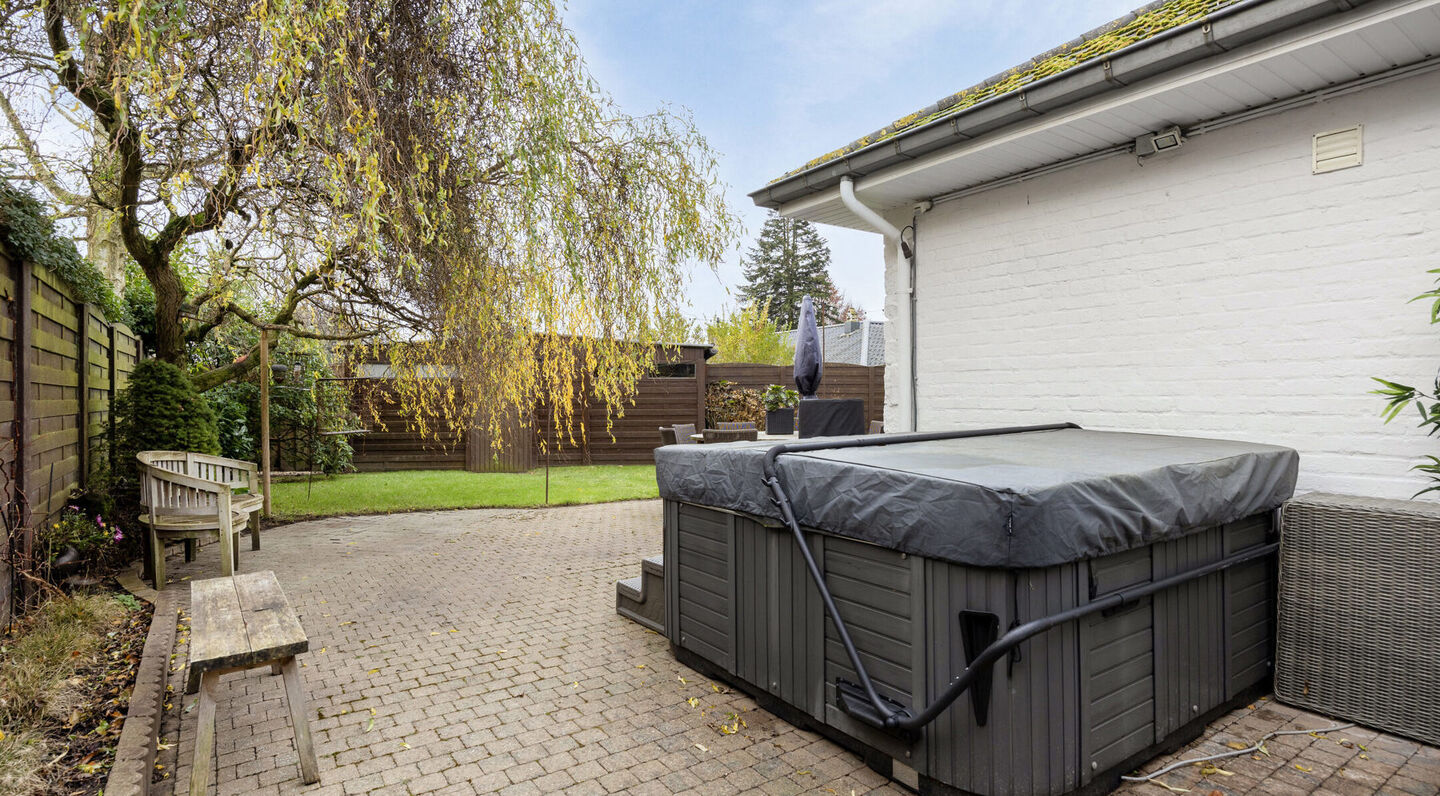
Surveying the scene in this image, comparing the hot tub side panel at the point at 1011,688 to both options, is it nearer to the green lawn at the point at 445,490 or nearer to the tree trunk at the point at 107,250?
the green lawn at the point at 445,490

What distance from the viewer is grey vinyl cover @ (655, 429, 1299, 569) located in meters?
1.99

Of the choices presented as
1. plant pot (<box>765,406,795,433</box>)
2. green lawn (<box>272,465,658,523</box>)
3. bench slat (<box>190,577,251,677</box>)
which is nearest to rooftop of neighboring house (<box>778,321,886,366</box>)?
green lawn (<box>272,465,658,523</box>)

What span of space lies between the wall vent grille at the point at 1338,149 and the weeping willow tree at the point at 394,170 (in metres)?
3.87

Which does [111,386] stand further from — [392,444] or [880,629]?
[880,629]

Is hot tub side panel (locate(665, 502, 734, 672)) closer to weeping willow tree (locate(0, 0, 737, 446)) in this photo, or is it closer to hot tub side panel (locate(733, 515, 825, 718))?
hot tub side panel (locate(733, 515, 825, 718))

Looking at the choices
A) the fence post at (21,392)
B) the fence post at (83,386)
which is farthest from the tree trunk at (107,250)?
the fence post at (21,392)

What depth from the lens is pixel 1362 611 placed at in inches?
108

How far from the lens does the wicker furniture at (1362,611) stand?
2621 millimetres

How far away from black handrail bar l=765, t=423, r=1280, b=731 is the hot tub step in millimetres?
1312

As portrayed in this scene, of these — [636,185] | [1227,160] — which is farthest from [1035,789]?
[636,185]

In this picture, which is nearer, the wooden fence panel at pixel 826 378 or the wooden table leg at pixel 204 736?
the wooden table leg at pixel 204 736

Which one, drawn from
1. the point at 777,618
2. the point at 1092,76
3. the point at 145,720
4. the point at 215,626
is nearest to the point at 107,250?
the point at 145,720

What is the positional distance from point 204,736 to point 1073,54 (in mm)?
4971

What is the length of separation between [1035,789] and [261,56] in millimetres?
4238
